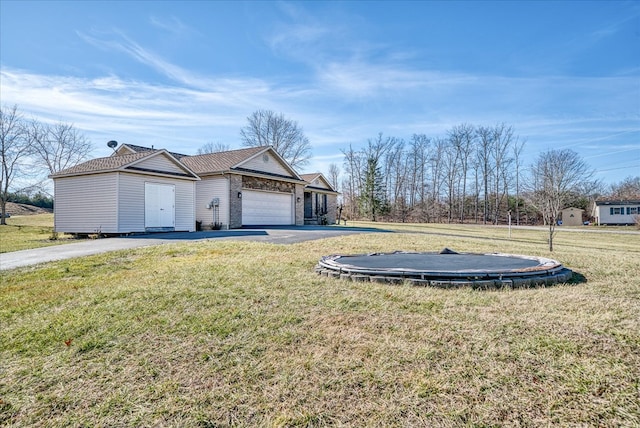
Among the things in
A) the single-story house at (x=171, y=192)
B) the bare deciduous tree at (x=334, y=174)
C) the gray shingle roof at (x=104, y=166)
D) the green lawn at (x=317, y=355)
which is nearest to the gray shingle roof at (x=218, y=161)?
the single-story house at (x=171, y=192)

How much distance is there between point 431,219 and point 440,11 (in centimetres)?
2999

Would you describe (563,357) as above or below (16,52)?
below

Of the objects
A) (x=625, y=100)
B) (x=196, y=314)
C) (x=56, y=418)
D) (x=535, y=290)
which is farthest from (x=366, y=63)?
(x=625, y=100)

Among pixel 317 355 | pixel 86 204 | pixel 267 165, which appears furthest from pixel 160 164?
pixel 317 355

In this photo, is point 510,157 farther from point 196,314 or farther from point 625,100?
point 196,314

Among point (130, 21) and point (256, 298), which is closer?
point (256, 298)

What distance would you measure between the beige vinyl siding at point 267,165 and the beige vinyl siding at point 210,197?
1.45 m

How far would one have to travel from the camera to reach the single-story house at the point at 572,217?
36.4 m

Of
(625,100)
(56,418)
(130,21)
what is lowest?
(56,418)

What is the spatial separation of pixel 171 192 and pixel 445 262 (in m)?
12.3

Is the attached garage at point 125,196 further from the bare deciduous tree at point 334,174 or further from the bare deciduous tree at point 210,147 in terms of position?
the bare deciduous tree at point 334,174

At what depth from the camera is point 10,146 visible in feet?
73.3

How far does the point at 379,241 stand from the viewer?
9648mm

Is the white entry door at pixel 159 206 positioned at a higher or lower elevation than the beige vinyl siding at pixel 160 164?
lower
